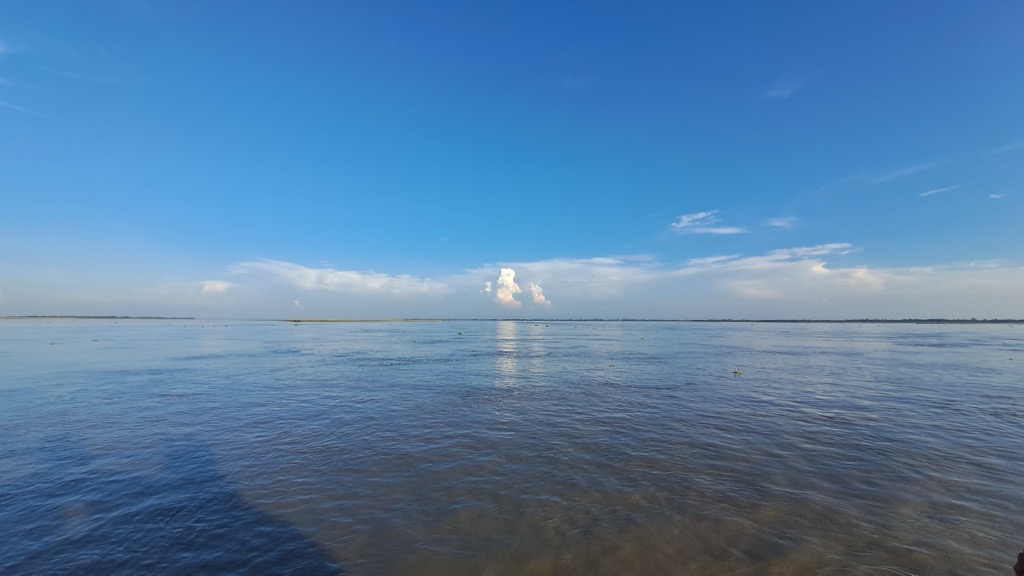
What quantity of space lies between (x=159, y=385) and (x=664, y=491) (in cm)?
3229

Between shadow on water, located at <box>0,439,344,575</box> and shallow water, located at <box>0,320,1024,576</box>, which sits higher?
shallow water, located at <box>0,320,1024,576</box>

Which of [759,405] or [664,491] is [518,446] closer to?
[664,491]

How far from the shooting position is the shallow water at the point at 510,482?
7773 mm

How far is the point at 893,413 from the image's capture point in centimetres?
1897

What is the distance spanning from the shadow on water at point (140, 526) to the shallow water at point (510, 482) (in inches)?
2.1

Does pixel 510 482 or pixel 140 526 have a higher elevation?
pixel 510 482

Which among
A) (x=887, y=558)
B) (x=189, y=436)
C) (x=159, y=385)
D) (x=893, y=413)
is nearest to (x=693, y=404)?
(x=893, y=413)

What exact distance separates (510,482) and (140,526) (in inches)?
343

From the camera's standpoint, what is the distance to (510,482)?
11062 mm

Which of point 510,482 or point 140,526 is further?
point 510,482

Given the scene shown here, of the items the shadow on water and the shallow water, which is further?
the shallow water

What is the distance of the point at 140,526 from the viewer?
8.90m

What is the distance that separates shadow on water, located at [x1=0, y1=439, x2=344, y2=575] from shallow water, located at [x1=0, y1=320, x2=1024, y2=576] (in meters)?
0.05

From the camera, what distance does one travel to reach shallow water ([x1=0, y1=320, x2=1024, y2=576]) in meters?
7.77
